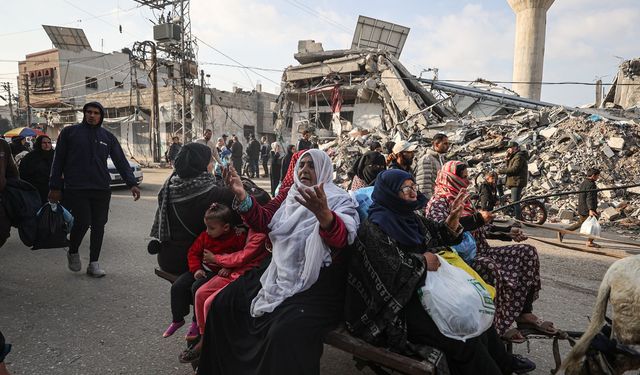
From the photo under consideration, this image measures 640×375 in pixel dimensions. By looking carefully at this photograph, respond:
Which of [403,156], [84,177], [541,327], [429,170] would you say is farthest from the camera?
[429,170]

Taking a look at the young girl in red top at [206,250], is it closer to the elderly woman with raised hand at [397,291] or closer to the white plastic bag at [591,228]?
the elderly woman with raised hand at [397,291]

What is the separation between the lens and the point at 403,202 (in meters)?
2.31

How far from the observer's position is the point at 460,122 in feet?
53.2

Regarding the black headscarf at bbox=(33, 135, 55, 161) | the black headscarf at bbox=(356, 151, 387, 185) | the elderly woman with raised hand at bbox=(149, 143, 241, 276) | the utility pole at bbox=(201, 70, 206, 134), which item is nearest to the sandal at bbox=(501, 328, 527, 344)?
the elderly woman with raised hand at bbox=(149, 143, 241, 276)

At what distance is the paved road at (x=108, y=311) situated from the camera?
9.29 ft

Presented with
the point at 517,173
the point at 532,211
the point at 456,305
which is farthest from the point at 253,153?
the point at 456,305

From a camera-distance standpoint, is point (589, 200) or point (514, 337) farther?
point (589, 200)

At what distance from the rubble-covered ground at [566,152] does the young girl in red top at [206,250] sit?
9156 millimetres

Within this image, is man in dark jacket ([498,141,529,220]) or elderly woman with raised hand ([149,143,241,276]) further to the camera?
man in dark jacket ([498,141,529,220])

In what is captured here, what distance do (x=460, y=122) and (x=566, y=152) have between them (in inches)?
206

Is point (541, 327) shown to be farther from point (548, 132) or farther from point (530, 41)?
point (530, 41)

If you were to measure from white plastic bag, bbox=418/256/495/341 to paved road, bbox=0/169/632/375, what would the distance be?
1150 millimetres

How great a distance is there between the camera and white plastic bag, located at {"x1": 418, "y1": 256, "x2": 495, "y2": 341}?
77.4 inches

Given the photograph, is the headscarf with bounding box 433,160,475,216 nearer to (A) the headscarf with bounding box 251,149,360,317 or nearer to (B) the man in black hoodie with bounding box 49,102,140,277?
(A) the headscarf with bounding box 251,149,360,317
